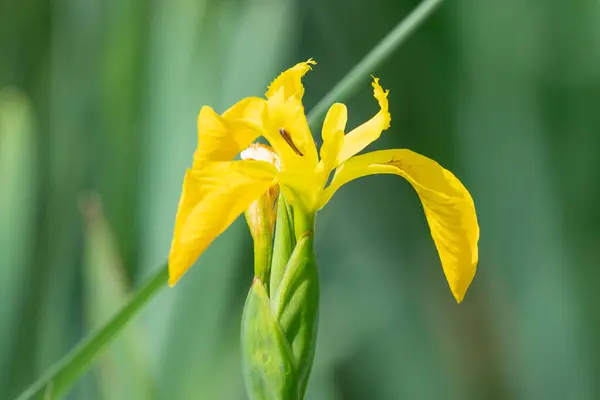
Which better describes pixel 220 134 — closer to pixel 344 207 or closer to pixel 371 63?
pixel 371 63

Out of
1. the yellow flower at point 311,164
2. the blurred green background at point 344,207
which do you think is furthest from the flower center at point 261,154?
the blurred green background at point 344,207

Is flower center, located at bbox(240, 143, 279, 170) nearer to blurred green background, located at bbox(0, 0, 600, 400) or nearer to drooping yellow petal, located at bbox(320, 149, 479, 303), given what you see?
drooping yellow petal, located at bbox(320, 149, 479, 303)

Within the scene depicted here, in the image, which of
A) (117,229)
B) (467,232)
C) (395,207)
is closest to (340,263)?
(395,207)

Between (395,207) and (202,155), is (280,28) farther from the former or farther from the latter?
(202,155)

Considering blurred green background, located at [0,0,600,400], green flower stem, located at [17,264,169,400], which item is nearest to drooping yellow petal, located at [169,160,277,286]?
green flower stem, located at [17,264,169,400]

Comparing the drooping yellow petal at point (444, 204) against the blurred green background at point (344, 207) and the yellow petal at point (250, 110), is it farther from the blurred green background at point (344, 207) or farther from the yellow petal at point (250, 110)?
the blurred green background at point (344, 207)

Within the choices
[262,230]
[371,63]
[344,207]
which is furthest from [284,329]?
[344,207]
